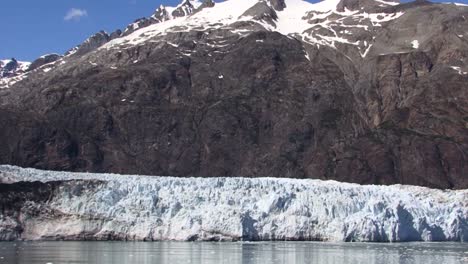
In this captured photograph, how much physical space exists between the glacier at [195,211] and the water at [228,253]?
4.27ft

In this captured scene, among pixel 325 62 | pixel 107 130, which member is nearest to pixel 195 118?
pixel 107 130

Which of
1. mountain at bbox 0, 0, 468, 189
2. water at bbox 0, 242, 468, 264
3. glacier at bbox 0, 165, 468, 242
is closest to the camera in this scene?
water at bbox 0, 242, 468, 264

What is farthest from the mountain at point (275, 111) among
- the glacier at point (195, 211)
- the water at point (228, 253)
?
the water at point (228, 253)

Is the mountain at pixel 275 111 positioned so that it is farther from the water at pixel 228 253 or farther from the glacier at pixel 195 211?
the water at pixel 228 253

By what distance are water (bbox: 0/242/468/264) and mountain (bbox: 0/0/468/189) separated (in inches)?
3333

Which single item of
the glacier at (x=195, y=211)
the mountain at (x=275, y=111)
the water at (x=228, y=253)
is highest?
the mountain at (x=275, y=111)

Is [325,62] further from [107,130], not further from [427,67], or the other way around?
[107,130]

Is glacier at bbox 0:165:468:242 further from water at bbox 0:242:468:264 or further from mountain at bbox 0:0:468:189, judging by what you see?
mountain at bbox 0:0:468:189

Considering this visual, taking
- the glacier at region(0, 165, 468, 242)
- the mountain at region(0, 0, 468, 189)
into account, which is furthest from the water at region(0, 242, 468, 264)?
the mountain at region(0, 0, 468, 189)

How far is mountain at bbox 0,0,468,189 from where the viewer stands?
146 metres

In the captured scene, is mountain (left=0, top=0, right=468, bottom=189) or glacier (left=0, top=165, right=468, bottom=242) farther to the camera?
mountain (left=0, top=0, right=468, bottom=189)

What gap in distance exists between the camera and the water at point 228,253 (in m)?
45.0

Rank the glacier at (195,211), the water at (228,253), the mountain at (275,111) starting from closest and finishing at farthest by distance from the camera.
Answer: the water at (228,253)
the glacier at (195,211)
the mountain at (275,111)

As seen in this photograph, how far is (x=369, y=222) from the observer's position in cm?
6053
